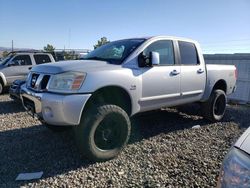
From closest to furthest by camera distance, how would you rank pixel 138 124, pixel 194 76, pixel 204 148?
pixel 204 148 < pixel 194 76 < pixel 138 124

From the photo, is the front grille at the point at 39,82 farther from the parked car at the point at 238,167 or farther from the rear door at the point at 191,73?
the parked car at the point at 238,167

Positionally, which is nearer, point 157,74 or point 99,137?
point 99,137

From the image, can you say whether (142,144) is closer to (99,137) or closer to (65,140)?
(99,137)

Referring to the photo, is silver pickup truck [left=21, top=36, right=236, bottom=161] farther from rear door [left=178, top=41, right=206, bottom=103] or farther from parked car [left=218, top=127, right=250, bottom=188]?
parked car [left=218, top=127, right=250, bottom=188]

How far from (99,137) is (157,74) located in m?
1.57

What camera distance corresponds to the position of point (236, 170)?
1.58 m

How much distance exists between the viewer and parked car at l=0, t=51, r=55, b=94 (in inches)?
423

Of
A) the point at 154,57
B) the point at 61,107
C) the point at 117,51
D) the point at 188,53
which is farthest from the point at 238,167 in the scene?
the point at 188,53

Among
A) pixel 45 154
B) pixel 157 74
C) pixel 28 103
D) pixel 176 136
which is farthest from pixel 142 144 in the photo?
pixel 28 103

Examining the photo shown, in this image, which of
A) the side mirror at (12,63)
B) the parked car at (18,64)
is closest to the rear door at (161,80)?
the parked car at (18,64)

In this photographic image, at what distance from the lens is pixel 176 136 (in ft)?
17.3

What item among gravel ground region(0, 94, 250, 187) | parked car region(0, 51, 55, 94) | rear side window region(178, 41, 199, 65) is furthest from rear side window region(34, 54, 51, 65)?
rear side window region(178, 41, 199, 65)

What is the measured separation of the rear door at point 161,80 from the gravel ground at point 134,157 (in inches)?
30.0

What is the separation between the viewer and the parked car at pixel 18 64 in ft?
35.2
